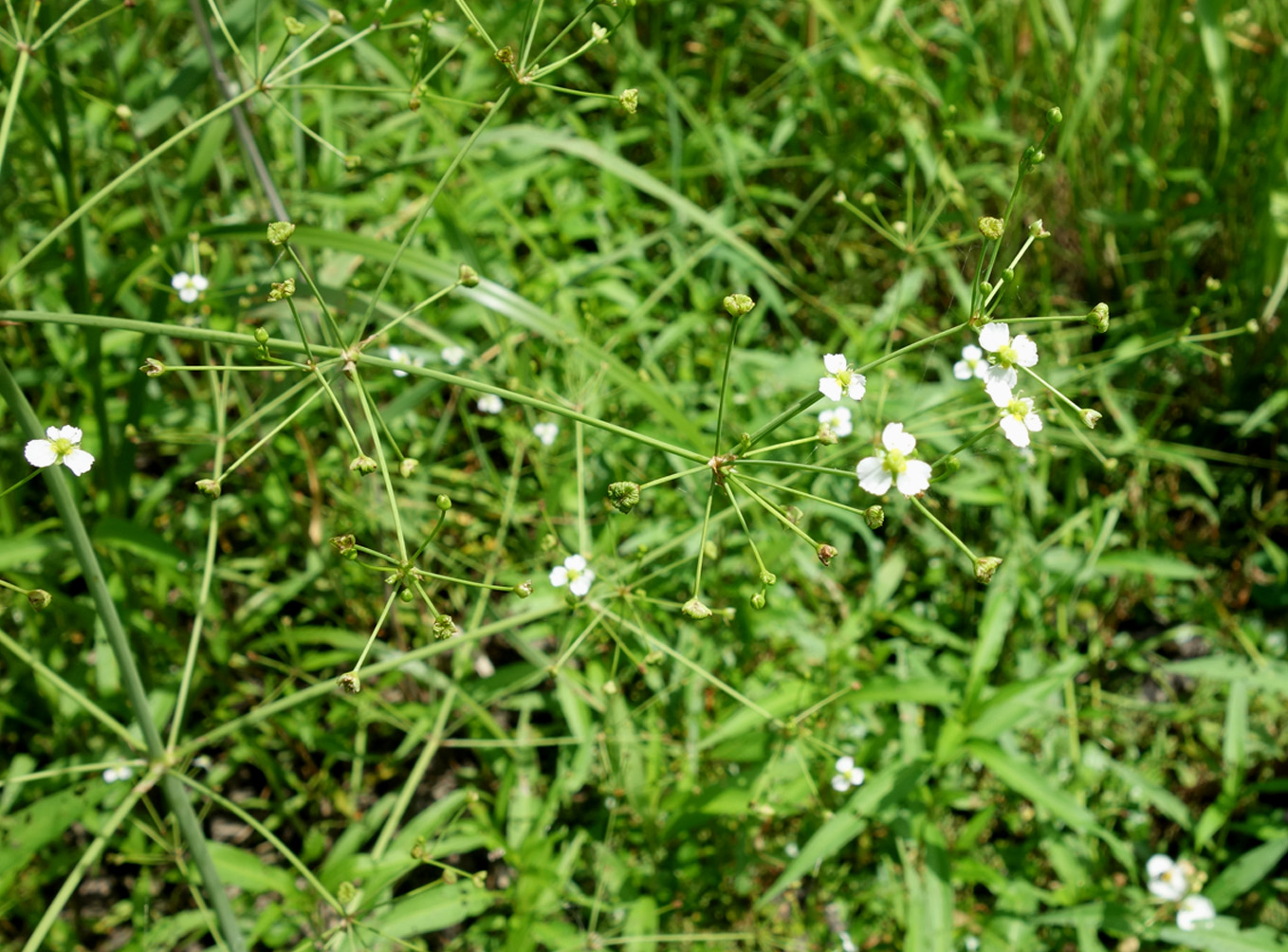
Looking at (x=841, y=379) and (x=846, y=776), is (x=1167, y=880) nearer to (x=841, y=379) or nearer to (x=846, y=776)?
(x=846, y=776)

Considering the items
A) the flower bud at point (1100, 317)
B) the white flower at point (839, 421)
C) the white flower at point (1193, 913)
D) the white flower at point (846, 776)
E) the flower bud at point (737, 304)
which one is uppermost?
the flower bud at point (737, 304)

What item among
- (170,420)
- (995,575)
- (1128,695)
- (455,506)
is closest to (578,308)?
(455,506)

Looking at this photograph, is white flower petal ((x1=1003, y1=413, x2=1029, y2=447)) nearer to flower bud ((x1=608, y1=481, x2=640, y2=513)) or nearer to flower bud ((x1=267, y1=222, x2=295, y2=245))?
flower bud ((x1=608, y1=481, x2=640, y2=513))

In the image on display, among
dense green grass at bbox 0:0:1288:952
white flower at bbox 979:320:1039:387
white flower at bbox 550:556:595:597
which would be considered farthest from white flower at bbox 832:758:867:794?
white flower at bbox 979:320:1039:387

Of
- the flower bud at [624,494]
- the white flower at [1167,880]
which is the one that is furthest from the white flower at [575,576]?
the white flower at [1167,880]

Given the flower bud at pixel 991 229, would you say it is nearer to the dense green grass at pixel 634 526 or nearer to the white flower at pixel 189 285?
the dense green grass at pixel 634 526

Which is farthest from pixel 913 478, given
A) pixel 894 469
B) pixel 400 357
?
pixel 400 357
